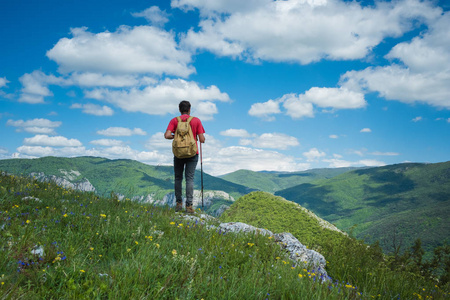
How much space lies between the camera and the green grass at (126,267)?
2740 mm

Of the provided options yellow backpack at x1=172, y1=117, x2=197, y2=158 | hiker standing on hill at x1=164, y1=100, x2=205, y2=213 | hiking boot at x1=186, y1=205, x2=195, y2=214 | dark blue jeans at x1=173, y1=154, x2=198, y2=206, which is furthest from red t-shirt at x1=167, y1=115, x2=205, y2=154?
hiking boot at x1=186, y1=205, x2=195, y2=214

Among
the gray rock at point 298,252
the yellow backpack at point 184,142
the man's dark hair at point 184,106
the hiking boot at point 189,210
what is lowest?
the gray rock at point 298,252

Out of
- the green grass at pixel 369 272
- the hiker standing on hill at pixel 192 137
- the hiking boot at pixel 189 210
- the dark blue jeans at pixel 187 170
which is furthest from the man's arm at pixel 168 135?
the green grass at pixel 369 272

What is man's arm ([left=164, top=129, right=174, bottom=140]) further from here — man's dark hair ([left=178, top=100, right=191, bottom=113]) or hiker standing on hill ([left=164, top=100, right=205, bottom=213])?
man's dark hair ([left=178, top=100, right=191, bottom=113])

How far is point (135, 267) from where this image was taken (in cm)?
310

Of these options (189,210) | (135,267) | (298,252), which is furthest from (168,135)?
(135,267)

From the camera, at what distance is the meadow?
277 centimetres

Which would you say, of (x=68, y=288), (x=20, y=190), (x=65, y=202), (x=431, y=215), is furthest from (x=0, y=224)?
(x=431, y=215)

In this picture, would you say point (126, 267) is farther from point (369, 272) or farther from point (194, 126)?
point (194, 126)

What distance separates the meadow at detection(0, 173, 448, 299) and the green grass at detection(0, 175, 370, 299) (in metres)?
0.01

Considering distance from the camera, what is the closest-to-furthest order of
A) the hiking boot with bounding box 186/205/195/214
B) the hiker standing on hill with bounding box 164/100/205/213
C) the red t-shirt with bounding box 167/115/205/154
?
the hiker standing on hill with bounding box 164/100/205/213, the hiking boot with bounding box 186/205/195/214, the red t-shirt with bounding box 167/115/205/154

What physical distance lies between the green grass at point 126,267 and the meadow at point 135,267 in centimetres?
1

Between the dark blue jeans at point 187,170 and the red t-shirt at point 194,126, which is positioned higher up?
the red t-shirt at point 194,126

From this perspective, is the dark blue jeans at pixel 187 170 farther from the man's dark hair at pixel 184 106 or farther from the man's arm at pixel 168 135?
the man's dark hair at pixel 184 106
